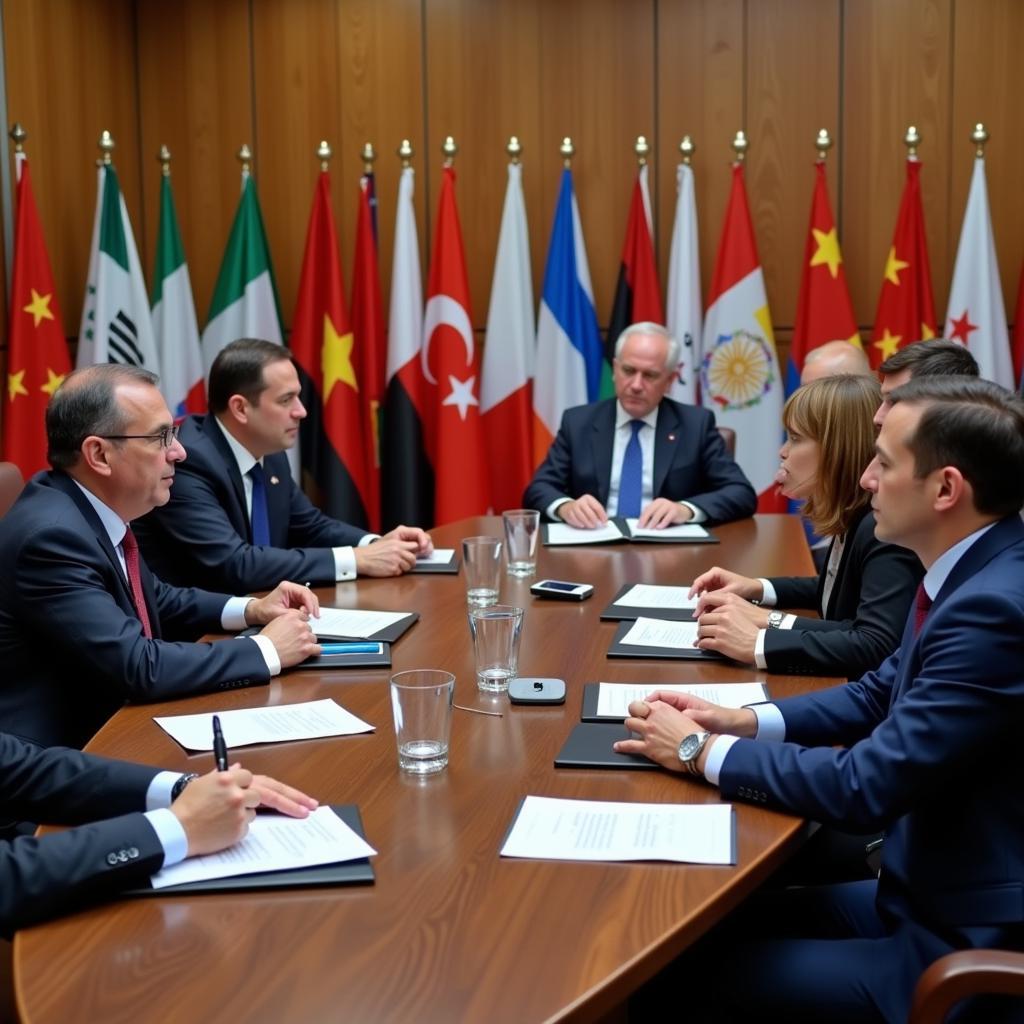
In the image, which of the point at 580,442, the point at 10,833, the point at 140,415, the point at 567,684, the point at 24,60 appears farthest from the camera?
the point at 24,60

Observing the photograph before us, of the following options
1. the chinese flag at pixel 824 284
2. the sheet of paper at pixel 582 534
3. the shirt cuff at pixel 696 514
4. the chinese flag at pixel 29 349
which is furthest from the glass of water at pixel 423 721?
the chinese flag at pixel 824 284

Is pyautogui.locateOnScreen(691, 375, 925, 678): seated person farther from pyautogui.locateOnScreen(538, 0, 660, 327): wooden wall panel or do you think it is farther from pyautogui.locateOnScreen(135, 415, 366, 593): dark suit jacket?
pyautogui.locateOnScreen(538, 0, 660, 327): wooden wall panel

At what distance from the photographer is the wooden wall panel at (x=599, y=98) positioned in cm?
551

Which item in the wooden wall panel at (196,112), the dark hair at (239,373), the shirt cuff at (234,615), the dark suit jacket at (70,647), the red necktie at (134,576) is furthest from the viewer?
the wooden wall panel at (196,112)

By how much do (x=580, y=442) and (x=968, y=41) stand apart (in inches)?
99.9

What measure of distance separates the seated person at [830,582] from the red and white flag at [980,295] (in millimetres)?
2723

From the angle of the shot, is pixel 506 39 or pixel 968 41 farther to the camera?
pixel 506 39

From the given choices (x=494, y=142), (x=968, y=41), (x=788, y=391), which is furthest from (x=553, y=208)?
(x=968, y=41)

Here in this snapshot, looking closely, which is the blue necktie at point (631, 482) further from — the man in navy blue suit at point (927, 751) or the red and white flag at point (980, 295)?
the man in navy blue suit at point (927, 751)

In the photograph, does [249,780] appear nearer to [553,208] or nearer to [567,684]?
[567,684]

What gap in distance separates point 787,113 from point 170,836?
15.8 feet

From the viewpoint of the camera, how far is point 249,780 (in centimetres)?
153

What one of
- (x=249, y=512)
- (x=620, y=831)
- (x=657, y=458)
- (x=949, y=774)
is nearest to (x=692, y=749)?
(x=620, y=831)

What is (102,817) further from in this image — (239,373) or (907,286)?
(907,286)
